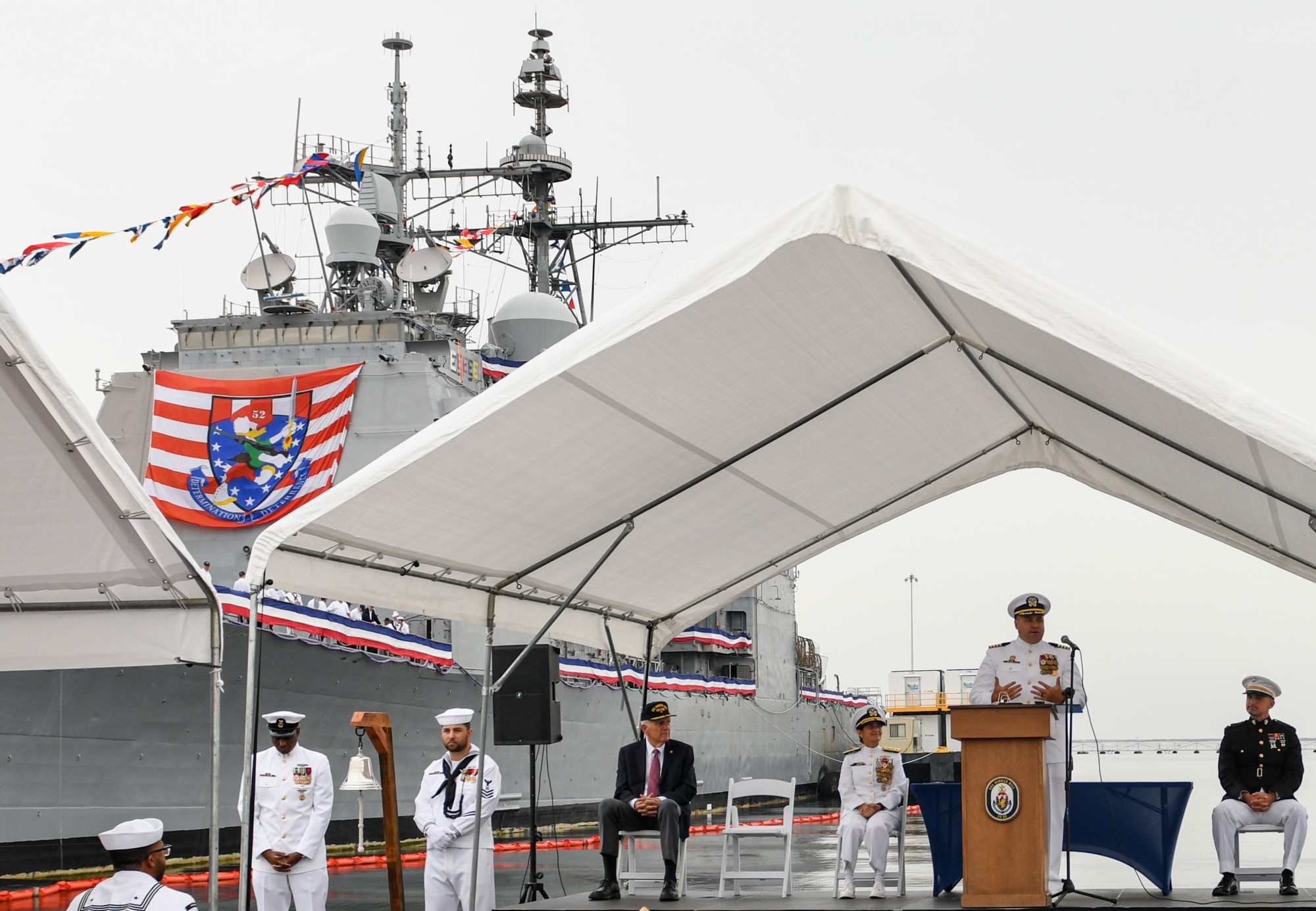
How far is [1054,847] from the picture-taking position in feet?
24.7

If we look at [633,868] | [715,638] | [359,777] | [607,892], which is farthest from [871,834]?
[715,638]

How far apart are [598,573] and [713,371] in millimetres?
2550

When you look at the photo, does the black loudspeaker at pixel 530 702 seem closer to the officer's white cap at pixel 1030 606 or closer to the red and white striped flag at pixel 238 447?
the officer's white cap at pixel 1030 606

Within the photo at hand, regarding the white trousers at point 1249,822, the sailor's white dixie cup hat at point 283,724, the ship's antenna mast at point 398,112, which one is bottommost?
the white trousers at point 1249,822

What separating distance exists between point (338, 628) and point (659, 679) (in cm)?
938

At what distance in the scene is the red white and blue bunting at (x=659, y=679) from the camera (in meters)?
23.0

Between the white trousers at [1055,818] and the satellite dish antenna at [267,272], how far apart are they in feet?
55.6

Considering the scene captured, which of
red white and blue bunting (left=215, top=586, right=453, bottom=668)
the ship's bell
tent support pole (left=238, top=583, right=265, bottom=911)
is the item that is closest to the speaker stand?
tent support pole (left=238, top=583, right=265, bottom=911)

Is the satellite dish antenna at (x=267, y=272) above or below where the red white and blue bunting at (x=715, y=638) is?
above

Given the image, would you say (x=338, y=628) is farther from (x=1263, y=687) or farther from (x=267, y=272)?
(x=1263, y=687)

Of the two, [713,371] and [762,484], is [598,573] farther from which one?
[713,371]

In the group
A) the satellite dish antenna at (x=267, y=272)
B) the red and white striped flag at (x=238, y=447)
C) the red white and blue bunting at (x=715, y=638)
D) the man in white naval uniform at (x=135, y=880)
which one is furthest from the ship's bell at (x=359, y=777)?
the red white and blue bunting at (x=715, y=638)

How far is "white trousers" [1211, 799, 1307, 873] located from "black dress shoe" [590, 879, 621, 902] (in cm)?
325

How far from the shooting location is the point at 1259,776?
7988 millimetres
